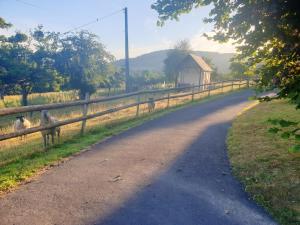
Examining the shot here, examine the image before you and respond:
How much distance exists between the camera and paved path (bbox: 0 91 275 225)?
3.77 m

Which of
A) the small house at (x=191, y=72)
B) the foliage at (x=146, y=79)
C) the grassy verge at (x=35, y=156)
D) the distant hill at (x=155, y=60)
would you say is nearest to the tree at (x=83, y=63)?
the small house at (x=191, y=72)

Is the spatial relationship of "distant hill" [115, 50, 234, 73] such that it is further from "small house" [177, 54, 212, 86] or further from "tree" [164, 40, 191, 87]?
"small house" [177, 54, 212, 86]

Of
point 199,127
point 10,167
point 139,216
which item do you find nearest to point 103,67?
point 199,127

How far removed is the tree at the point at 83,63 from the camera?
36062 millimetres

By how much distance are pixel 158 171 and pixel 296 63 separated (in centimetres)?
338

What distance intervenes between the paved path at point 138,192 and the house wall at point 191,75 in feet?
123

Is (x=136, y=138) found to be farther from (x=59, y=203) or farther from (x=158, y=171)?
(x=59, y=203)

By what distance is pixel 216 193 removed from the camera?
15.1 feet

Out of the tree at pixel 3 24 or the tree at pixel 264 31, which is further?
the tree at pixel 3 24

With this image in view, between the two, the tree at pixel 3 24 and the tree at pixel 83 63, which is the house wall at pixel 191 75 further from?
the tree at pixel 3 24

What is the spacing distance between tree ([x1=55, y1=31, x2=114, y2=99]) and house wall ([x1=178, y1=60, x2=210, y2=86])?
42.1ft

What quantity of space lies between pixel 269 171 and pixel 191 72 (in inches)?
1601

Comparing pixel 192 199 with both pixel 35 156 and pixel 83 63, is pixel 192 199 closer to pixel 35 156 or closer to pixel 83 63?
pixel 35 156

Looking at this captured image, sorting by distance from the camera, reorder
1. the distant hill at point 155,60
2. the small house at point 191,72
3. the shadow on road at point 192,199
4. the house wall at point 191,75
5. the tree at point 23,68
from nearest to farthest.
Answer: the shadow on road at point 192,199, the tree at point 23,68, the small house at point 191,72, the house wall at point 191,75, the distant hill at point 155,60
